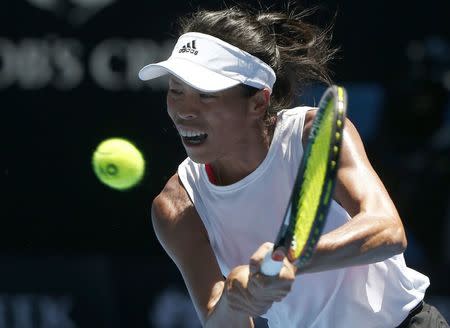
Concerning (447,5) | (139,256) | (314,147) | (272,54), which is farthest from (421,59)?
(314,147)

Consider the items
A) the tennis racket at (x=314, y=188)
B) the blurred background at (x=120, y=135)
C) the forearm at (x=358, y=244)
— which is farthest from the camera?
the blurred background at (x=120, y=135)

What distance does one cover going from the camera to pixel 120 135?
5355 millimetres

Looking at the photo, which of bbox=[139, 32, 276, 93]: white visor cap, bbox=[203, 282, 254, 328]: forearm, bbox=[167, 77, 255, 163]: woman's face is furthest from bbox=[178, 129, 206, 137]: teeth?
bbox=[203, 282, 254, 328]: forearm

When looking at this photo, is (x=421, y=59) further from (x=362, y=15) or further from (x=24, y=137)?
(x=24, y=137)

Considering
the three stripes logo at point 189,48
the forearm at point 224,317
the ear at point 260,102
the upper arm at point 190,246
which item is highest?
the three stripes logo at point 189,48

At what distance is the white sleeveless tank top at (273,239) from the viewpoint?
3.09m

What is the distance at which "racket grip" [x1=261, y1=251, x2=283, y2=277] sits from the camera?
8.08 feet

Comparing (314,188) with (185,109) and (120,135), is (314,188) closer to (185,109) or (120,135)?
(185,109)

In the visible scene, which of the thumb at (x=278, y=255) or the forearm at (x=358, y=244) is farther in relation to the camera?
the forearm at (x=358, y=244)

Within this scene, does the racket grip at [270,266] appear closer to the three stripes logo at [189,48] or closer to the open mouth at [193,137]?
the open mouth at [193,137]

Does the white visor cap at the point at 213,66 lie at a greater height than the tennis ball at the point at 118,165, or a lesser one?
greater

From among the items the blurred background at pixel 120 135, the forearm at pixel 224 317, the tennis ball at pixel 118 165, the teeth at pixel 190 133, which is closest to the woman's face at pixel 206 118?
the teeth at pixel 190 133

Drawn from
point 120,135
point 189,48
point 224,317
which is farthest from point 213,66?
point 120,135

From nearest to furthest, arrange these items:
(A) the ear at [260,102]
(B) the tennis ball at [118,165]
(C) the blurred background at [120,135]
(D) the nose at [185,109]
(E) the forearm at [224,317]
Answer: (E) the forearm at [224,317] < (D) the nose at [185,109] < (A) the ear at [260,102] < (B) the tennis ball at [118,165] < (C) the blurred background at [120,135]
